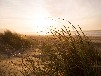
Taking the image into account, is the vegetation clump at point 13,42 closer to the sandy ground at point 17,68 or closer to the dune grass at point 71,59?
the sandy ground at point 17,68

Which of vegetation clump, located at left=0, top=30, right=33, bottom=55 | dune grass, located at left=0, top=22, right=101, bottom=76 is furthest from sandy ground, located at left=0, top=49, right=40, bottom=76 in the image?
vegetation clump, located at left=0, top=30, right=33, bottom=55

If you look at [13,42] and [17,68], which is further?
[13,42]

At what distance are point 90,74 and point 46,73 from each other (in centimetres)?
65

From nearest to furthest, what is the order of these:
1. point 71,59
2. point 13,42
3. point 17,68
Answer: point 71,59
point 17,68
point 13,42

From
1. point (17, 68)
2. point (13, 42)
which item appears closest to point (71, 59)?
point (17, 68)

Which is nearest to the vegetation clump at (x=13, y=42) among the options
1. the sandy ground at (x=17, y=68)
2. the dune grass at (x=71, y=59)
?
the sandy ground at (x=17, y=68)

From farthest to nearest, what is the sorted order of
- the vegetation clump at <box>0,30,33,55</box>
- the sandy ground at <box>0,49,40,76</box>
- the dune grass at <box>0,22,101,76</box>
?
the vegetation clump at <box>0,30,33,55</box>, the sandy ground at <box>0,49,40,76</box>, the dune grass at <box>0,22,101,76</box>

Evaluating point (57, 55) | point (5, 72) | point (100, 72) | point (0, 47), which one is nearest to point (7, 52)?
point (0, 47)

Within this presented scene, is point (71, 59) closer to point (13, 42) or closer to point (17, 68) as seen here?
point (17, 68)

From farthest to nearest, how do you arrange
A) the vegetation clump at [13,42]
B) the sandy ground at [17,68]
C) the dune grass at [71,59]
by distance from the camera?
the vegetation clump at [13,42], the sandy ground at [17,68], the dune grass at [71,59]

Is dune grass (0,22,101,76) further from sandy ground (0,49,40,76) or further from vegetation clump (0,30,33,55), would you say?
vegetation clump (0,30,33,55)

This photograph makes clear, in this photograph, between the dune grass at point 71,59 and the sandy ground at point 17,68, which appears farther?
the sandy ground at point 17,68

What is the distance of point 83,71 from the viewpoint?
3.64m

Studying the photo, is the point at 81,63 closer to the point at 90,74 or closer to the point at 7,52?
the point at 90,74
